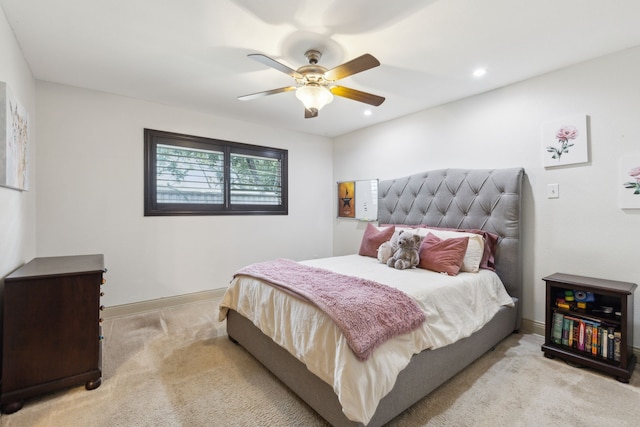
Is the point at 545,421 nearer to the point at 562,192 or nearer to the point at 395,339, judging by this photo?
the point at 395,339

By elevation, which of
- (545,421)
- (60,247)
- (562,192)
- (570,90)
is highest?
(570,90)

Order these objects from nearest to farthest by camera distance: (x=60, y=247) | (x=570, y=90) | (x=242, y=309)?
(x=242, y=309) → (x=570, y=90) → (x=60, y=247)

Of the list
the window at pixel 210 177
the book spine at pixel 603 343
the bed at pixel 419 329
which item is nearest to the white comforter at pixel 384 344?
the bed at pixel 419 329

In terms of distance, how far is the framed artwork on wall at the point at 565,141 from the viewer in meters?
2.33

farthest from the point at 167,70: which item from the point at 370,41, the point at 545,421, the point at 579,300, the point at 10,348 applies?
the point at 579,300

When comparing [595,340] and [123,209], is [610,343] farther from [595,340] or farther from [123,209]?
[123,209]

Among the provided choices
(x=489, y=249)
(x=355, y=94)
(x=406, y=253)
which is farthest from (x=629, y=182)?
(x=355, y=94)

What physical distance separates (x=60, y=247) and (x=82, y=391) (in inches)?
64.1

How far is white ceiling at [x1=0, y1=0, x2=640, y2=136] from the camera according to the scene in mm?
1727

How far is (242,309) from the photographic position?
2213mm

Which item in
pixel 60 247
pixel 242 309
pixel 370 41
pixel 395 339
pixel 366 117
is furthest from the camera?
pixel 366 117

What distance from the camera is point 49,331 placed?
1721mm

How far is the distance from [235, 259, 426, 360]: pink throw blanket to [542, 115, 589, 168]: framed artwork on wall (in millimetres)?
1942

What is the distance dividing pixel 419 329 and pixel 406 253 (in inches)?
39.0
